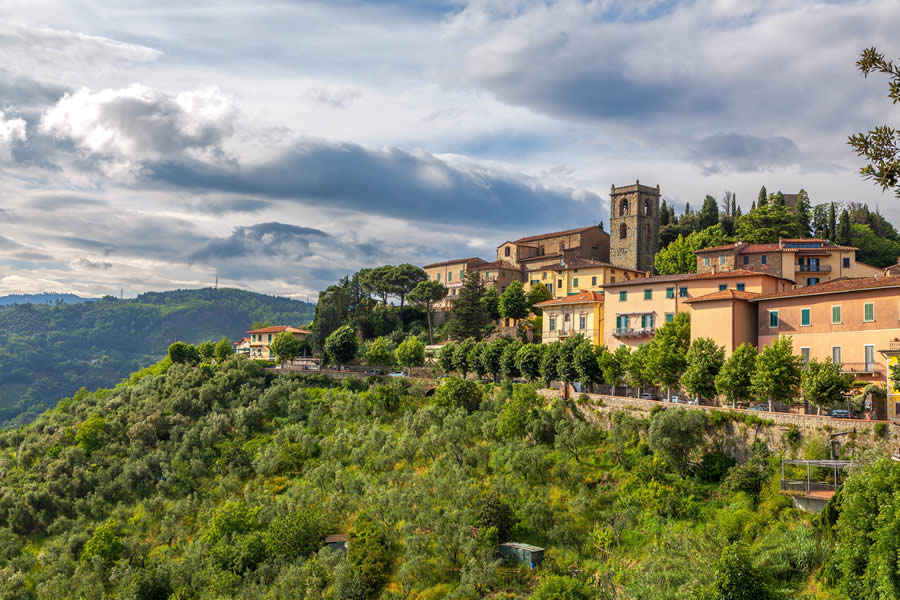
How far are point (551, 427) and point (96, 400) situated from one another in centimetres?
5494

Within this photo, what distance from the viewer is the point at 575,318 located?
215 ft

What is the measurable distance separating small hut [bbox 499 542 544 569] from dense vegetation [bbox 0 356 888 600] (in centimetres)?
62

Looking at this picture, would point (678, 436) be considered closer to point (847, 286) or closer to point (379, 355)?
point (847, 286)

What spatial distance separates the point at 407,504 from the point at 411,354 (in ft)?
93.7

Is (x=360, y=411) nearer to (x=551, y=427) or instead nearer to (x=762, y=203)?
(x=551, y=427)

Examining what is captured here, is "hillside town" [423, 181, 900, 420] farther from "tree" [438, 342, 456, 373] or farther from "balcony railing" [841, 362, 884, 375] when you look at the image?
"tree" [438, 342, 456, 373]

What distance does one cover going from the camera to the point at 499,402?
2188 inches

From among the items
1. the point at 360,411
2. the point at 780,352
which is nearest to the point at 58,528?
the point at 360,411

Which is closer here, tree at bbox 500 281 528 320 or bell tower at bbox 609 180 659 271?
tree at bbox 500 281 528 320

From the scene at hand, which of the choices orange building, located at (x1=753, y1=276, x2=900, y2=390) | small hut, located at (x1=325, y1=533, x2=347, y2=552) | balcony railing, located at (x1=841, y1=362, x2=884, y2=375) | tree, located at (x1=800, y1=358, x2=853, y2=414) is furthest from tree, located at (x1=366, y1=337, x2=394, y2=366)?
tree, located at (x1=800, y1=358, x2=853, y2=414)

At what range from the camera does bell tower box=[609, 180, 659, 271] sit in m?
88.0

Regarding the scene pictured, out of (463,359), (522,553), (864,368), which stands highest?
(463,359)

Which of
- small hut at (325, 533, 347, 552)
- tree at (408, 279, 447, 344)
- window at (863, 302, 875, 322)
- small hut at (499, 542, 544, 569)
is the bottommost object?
small hut at (325, 533, 347, 552)

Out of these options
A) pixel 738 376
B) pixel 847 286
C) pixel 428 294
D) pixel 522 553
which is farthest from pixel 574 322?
pixel 522 553
